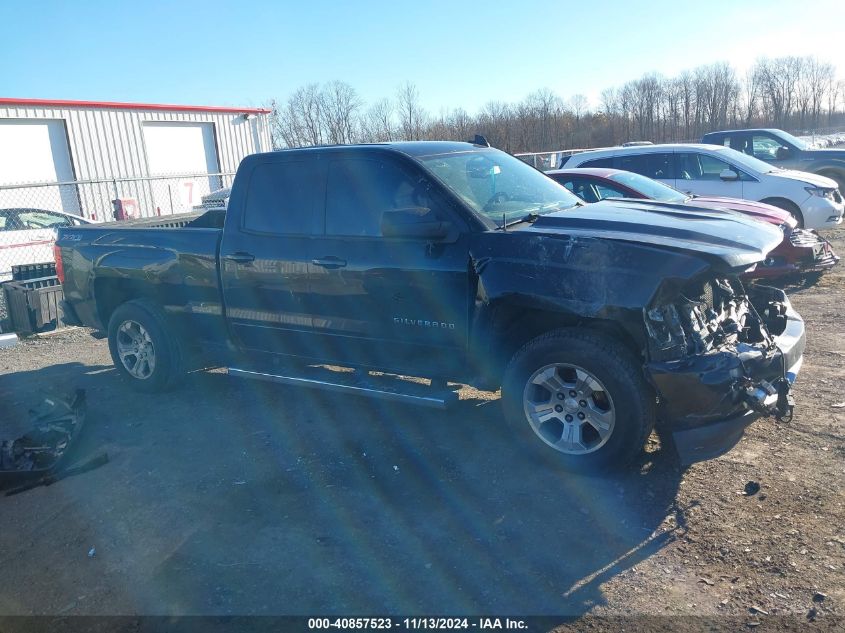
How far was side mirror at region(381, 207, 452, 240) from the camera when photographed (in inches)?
177

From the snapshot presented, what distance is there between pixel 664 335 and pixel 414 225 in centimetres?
164

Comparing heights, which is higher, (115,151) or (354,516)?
(115,151)

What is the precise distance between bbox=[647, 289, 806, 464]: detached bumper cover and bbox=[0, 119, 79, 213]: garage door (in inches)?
758

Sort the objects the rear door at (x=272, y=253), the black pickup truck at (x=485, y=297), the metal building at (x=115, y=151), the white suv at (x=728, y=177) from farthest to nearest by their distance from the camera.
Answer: the metal building at (x=115, y=151) < the white suv at (x=728, y=177) < the rear door at (x=272, y=253) < the black pickup truck at (x=485, y=297)

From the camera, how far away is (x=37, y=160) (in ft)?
69.5

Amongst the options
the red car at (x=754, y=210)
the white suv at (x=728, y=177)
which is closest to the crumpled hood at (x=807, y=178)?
the white suv at (x=728, y=177)

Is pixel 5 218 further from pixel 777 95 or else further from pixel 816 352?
pixel 777 95

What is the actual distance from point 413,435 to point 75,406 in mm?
2795

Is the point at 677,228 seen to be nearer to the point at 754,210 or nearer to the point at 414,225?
the point at 414,225

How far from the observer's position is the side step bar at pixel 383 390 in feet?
15.1

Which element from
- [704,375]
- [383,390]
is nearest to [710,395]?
[704,375]

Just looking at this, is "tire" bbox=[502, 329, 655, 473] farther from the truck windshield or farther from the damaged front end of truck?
the truck windshield

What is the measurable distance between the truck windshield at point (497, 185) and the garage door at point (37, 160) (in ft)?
56.9

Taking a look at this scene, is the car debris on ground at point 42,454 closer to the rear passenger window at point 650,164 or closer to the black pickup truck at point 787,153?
the rear passenger window at point 650,164
